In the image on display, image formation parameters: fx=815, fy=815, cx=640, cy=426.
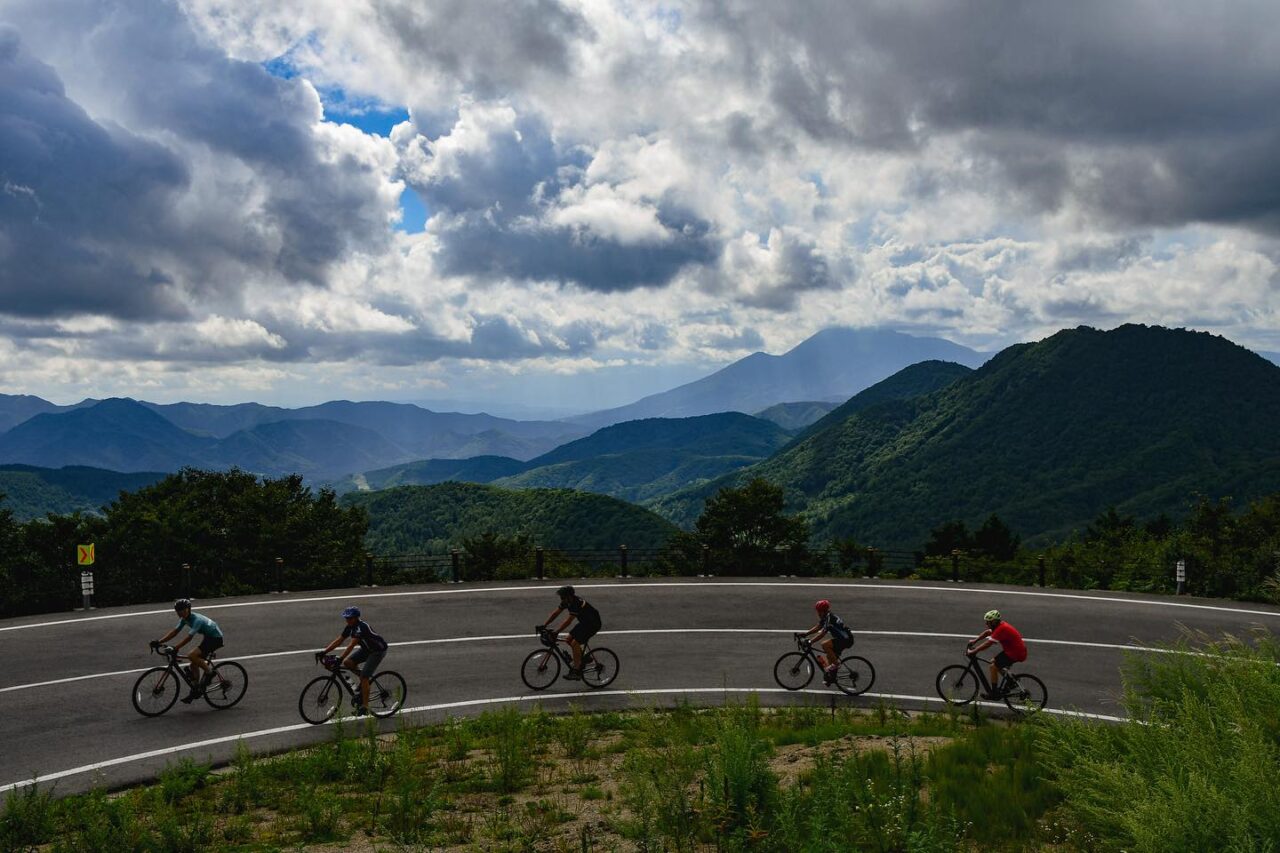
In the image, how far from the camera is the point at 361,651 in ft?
42.1

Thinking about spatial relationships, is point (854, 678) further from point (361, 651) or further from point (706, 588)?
point (706, 588)

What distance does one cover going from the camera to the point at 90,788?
10.2 metres

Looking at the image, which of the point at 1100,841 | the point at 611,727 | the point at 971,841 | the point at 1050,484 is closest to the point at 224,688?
the point at 611,727

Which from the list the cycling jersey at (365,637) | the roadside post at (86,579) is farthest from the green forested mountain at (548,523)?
the cycling jersey at (365,637)

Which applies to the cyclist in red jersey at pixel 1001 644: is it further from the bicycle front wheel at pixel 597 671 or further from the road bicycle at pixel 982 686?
the bicycle front wheel at pixel 597 671

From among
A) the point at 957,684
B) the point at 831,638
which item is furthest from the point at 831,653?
the point at 957,684

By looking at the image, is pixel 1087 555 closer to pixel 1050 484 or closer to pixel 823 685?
pixel 823 685

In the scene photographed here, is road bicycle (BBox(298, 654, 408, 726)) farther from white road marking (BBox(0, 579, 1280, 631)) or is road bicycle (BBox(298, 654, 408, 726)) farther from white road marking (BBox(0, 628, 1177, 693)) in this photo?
white road marking (BBox(0, 579, 1280, 631))

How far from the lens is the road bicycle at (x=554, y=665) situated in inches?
573

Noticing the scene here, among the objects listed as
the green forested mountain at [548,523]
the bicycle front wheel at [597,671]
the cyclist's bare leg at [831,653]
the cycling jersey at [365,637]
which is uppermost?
the cycling jersey at [365,637]

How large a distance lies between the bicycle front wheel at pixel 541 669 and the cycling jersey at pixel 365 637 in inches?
111

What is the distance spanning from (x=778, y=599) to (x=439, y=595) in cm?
988

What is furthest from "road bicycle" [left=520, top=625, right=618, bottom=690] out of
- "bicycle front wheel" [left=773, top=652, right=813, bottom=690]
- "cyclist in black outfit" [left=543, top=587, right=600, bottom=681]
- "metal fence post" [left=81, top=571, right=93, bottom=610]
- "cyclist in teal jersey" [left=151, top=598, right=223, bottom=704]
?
"metal fence post" [left=81, top=571, right=93, bottom=610]

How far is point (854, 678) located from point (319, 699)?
903cm
